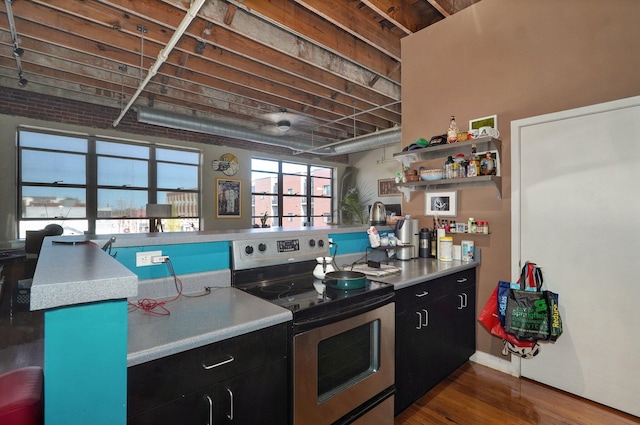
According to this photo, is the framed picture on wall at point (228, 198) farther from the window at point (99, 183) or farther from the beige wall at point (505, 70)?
the beige wall at point (505, 70)

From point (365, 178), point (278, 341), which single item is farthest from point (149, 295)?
point (365, 178)

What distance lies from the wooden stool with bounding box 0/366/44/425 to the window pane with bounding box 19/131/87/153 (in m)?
5.51

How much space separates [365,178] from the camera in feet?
28.6

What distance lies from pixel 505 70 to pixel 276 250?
7.58 ft

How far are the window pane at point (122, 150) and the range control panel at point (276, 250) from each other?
16.7 feet

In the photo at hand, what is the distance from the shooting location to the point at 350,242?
246 cm

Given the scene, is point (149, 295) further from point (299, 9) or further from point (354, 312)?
point (299, 9)

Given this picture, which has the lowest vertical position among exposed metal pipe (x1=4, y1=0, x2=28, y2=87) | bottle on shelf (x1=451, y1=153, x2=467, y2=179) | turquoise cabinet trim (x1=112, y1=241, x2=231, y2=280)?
turquoise cabinet trim (x1=112, y1=241, x2=231, y2=280)

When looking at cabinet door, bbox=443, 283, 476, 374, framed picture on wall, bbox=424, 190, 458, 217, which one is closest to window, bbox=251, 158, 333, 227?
framed picture on wall, bbox=424, 190, 458, 217

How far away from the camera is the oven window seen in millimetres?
1416

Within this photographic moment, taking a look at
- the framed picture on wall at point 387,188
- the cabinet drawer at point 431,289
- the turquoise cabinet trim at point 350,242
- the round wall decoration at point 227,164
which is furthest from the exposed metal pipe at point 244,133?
the cabinet drawer at point 431,289

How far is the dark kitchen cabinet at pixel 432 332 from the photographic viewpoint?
185cm

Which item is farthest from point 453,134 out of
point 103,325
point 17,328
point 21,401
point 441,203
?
point 17,328

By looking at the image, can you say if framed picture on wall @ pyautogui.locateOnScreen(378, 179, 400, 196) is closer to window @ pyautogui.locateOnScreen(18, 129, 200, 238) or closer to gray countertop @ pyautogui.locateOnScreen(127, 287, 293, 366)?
window @ pyautogui.locateOnScreen(18, 129, 200, 238)
